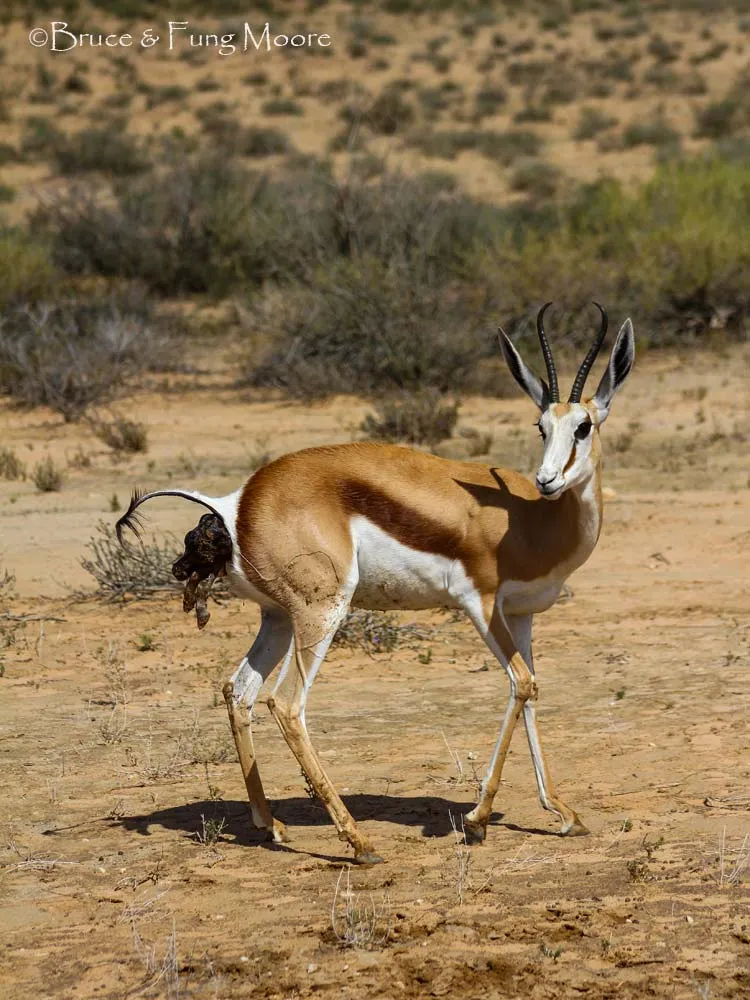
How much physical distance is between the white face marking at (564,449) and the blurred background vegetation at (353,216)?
1094 cm

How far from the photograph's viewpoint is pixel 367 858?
18.8 ft

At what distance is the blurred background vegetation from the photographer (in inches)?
707

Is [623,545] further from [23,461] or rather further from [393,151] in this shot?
[393,151]

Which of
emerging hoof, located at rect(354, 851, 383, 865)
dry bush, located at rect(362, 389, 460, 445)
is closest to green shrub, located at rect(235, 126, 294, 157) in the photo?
dry bush, located at rect(362, 389, 460, 445)

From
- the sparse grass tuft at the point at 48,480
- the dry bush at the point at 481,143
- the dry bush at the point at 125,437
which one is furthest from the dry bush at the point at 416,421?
the dry bush at the point at 481,143

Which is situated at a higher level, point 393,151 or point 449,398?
point 393,151

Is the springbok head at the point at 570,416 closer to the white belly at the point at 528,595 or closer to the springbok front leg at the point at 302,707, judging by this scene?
the white belly at the point at 528,595

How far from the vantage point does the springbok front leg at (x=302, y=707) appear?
5785mm

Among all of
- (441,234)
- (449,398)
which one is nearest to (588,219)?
(441,234)

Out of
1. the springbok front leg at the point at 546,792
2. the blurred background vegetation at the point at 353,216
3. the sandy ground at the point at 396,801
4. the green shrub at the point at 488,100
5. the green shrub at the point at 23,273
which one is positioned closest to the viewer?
the sandy ground at the point at 396,801

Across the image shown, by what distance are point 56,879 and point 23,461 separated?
9814 mm

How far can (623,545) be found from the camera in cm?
1137

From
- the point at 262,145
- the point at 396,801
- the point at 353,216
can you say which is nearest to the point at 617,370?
the point at 396,801

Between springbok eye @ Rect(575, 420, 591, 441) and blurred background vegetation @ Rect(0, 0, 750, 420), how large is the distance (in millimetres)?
10937
